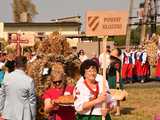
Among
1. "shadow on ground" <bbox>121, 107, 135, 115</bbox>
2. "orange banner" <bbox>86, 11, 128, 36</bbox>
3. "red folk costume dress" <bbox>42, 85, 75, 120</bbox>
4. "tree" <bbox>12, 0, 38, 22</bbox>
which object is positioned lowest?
"shadow on ground" <bbox>121, 107, 135, 115</bbox>

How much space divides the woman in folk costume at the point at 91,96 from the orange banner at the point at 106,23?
0.87 meters

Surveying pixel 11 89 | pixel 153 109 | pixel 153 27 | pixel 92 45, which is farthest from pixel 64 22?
pixel 11 89

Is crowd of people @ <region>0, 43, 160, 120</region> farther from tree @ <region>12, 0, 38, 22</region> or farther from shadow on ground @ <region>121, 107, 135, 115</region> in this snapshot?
tree @ <region>12, 0, 38, 22</region>

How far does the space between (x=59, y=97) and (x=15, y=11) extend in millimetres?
77141

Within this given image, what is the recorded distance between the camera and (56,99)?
325 inches

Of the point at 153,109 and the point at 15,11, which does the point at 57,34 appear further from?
the point at 15,11

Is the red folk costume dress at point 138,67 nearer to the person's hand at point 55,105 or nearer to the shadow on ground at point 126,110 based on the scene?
the shadow on ground at point 126,110

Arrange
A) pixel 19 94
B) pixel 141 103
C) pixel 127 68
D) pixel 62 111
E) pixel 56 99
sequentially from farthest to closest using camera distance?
pixel 127 68 < pixel 141 103 < pixel 19 94 < pixel 62 111 < pixel 56 99

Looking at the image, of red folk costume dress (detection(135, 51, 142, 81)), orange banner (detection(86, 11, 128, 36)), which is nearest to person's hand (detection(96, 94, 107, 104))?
orange banner (detection(86, 11, 128, 36))

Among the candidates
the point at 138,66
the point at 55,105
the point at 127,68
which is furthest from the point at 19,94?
the point at 138,66

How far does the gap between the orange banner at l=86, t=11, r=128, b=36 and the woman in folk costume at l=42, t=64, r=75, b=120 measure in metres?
0.78

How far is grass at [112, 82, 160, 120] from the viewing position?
17931 millimetres

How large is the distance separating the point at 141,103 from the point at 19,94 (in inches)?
481

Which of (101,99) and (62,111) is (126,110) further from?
(101,99)
